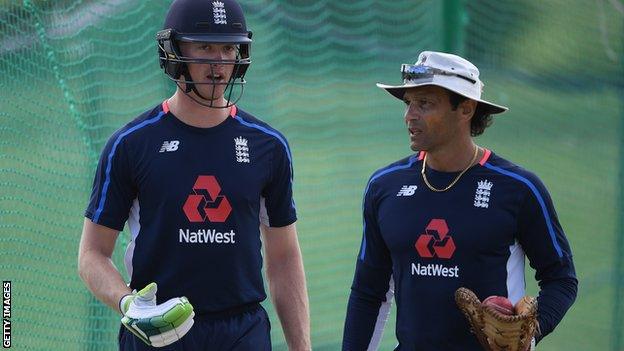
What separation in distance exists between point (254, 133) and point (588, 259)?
19.7 ft

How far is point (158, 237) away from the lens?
185 inches

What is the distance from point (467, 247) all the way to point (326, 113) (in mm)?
3435

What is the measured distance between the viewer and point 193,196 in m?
4.71

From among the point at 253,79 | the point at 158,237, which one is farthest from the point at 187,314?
the point at 253,79

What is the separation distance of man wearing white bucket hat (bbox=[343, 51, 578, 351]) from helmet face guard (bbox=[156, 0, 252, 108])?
0.67m

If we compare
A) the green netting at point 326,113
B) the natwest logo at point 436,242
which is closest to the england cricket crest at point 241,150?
the natwest logo at point 436,242

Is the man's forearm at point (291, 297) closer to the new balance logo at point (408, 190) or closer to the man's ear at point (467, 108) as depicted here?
the new balance logo at point (408, 190)

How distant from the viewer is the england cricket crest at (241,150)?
15.8ft

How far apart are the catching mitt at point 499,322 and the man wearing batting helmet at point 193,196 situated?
0.78 meters

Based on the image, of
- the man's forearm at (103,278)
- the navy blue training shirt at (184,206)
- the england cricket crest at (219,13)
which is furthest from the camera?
the england cricket crest at (219,13)

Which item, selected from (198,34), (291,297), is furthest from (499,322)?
(198,34)

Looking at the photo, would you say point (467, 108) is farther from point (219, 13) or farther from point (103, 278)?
point (103, 278)

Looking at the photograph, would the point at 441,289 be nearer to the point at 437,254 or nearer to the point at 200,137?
the point at 437,254

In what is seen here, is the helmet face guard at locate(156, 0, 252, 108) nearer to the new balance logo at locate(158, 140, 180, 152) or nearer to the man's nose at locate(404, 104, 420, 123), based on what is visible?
the new balance logo at locate(158, 140, 180, 152)
